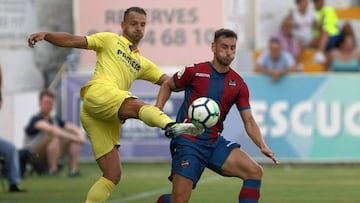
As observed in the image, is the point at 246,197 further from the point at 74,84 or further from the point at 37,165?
the point at 74,84

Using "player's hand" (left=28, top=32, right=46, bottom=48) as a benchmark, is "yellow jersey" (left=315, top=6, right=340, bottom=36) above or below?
below

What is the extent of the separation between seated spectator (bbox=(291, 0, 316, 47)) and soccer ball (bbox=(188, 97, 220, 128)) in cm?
A: 1470

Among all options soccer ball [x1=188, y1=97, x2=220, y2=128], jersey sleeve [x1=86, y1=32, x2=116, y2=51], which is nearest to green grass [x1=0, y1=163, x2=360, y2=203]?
jersey sleeve [x1=86, y1=32, x2=116, y2=51]

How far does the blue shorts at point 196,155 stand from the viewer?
1205 cm

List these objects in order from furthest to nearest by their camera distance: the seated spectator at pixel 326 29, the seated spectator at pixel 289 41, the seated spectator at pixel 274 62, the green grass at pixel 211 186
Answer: the seated spectator at pixel 326 29, the seated spectator at pixel 289 41, the seated spectator at pixel 274 62, the green grass at pixel 211 186

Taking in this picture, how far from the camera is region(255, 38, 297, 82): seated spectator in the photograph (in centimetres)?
2366

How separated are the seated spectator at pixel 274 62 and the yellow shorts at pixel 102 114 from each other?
10807 millimetres

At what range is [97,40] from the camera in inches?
512

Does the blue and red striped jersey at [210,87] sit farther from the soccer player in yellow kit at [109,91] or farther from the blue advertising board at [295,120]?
the blue advertising board at [295,120]

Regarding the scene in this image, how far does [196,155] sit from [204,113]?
880 millimetres

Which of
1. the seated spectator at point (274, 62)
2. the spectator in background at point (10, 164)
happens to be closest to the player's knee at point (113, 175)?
the spectator in background at point (10, 164)

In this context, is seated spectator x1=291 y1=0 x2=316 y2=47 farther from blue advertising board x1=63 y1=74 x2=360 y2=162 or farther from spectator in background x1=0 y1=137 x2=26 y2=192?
spectator in background x1=0 y1=137 x2=26 y2=192

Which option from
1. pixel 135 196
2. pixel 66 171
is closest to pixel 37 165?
pixel 66 171

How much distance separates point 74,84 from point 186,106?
11.6m
